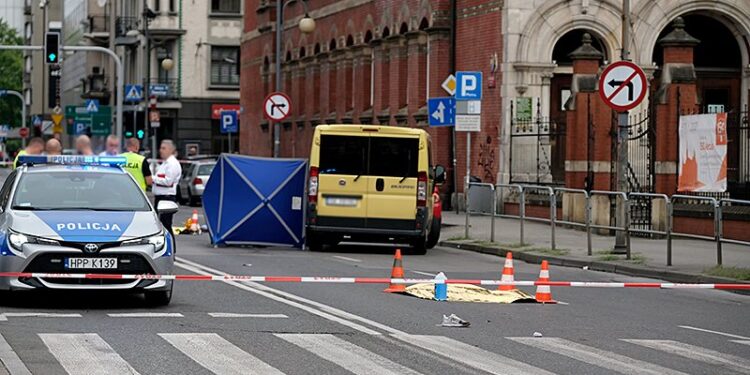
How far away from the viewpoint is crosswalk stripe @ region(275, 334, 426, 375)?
447 inches

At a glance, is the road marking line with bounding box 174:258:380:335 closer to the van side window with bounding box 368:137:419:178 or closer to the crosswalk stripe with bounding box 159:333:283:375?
the crosswalk stripe with bounding box 159:333:283:375

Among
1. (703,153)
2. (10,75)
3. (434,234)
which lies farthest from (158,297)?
(10,75)

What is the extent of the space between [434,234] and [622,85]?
16.8ft

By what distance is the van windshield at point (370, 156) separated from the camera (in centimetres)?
2597

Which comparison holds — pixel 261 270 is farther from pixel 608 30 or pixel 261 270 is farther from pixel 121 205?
pixel 608 30

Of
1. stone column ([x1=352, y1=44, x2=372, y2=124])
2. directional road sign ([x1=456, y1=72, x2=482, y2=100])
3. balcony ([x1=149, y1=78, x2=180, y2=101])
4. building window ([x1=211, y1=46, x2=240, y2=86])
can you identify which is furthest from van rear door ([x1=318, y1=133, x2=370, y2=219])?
building window ([x1=211, y1=46, x2=240, y2=86])

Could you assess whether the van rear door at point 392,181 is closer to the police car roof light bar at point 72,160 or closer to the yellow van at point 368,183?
the yellow van at point 368,183

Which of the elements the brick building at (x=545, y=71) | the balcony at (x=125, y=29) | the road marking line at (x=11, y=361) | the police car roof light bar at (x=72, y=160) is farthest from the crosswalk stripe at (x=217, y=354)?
the balcony at (x=125, y=29)

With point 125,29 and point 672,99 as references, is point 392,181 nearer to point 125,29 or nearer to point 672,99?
point 672,99

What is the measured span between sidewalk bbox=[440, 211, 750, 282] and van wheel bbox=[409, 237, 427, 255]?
53.7 inches

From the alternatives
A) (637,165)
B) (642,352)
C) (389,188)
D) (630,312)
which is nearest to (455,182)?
(637,165)

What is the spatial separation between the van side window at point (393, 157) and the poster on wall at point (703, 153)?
15.5 ft

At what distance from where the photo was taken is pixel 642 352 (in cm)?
1285

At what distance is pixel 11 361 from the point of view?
37.4 feet
